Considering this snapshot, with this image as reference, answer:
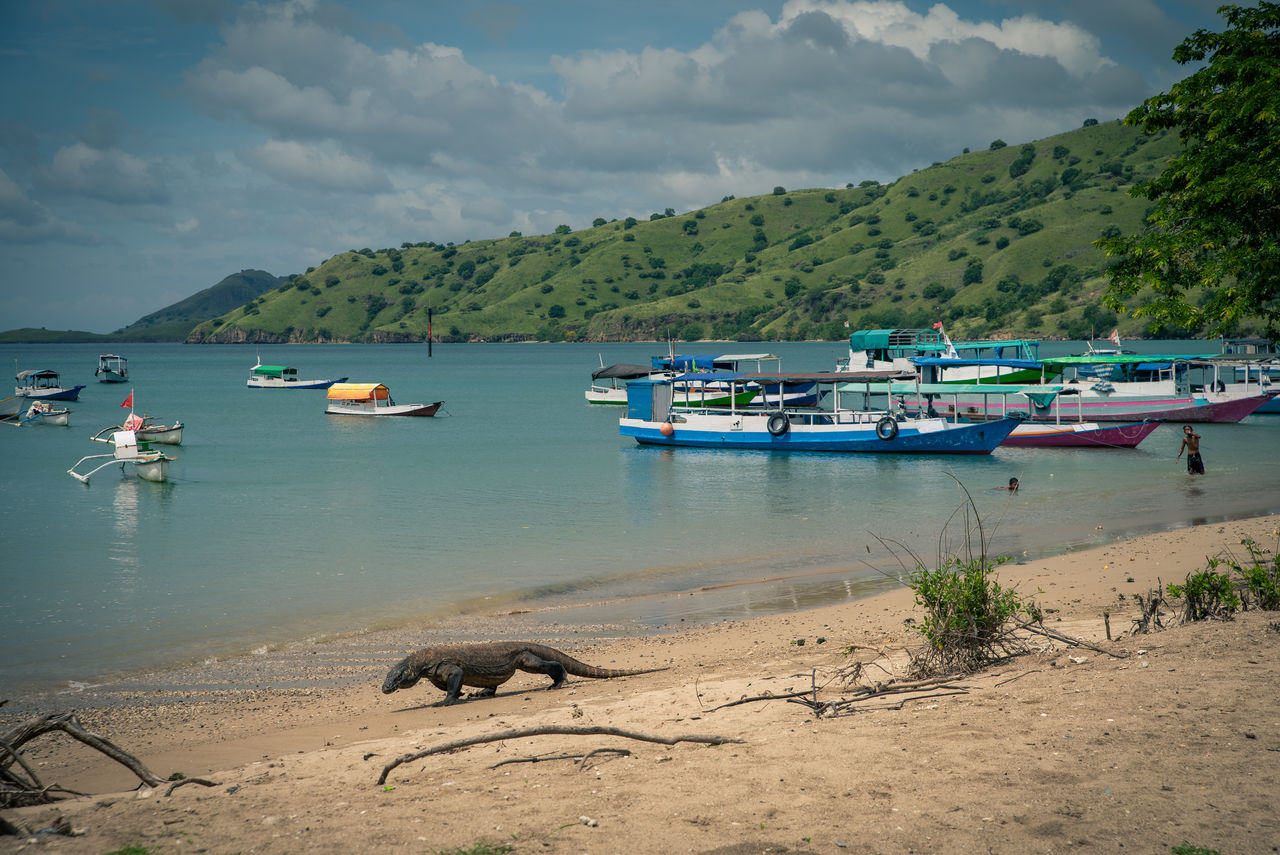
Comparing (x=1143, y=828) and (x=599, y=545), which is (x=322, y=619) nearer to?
(x=599, y=545)

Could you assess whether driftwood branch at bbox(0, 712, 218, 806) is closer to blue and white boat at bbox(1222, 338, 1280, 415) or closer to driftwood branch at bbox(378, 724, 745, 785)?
driftwood branch at bbox(378, 724, 745, 785)

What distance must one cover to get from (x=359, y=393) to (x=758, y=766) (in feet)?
200

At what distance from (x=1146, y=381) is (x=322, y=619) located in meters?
46.9

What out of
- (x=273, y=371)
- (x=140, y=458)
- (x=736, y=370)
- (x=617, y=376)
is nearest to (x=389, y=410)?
(x=617, y=376)

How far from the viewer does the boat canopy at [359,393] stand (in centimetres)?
6269

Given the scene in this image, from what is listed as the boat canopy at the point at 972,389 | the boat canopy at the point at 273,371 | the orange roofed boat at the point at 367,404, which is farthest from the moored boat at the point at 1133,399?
the boat canopy at the point at 273,371

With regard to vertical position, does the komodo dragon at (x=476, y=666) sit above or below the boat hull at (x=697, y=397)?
below

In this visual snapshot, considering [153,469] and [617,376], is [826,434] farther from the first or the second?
[617,376]

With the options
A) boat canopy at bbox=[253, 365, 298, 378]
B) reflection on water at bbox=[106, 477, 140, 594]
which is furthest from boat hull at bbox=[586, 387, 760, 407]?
boat canopy at bbox=[253, 365, 298, 378]

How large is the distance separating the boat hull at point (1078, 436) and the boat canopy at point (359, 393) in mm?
41620

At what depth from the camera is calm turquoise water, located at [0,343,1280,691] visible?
15.3 meters

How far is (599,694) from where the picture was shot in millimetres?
9273

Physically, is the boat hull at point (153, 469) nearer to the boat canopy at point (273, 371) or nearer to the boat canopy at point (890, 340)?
the boat canopy at point (890, 340)

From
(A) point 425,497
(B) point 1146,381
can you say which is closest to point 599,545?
(A) point 425,497
